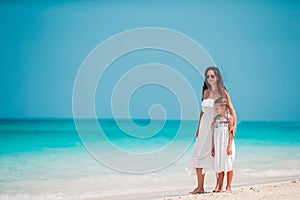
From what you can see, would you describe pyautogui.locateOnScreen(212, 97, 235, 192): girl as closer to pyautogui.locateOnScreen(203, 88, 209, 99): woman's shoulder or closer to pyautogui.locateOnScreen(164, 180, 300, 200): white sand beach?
pyautogui.locateOnScreen(203, 88, 209, 99): woman's shoulder

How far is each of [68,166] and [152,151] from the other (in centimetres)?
359

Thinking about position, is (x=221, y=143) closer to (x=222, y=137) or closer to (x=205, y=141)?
(x=222, y=137)

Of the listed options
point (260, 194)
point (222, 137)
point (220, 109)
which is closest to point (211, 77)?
point (220, 109)

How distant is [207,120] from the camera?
4566mm

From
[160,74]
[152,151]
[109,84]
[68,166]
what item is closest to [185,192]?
[160,74]

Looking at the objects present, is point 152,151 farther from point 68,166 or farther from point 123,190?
point 123,190

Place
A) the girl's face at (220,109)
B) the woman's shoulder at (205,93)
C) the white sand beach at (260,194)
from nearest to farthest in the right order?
the white sand beach at (260,194) < the girl's face at (220,109) < the woman's shoulder at (205,93)

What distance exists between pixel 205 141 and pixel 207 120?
220 millimetres

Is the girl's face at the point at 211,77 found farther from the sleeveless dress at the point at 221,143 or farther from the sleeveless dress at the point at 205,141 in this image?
the sleeveless dress at the point at 221,143

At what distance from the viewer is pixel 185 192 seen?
540cm

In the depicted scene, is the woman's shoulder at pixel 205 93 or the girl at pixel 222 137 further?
the woman's shoulder at pixel 205 93

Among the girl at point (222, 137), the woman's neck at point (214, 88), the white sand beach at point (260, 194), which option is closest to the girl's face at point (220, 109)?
the girl at point (222, 137)

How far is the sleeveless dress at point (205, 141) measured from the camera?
14.9ft

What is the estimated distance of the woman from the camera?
14.8 feet
